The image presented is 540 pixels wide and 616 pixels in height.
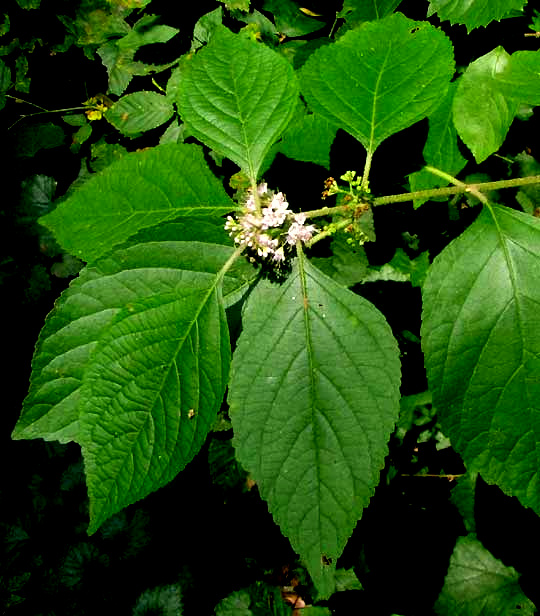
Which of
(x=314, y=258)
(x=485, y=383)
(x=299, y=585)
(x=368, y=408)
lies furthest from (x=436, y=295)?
(x=299, y=585)

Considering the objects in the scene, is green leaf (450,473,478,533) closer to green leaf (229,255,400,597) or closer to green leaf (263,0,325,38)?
green leaf (229,255,400,597)

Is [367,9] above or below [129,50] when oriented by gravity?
above

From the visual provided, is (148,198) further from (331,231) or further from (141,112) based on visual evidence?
(141,112)

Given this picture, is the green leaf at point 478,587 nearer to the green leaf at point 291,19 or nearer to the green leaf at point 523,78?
the green leaf at point 523,78

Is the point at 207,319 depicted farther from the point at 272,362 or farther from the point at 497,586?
the point at 497,586

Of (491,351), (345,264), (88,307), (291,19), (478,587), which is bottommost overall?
(478,587)

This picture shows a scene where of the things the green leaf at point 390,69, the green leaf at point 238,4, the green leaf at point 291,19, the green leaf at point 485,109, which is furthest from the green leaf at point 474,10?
the green leaf at point 238,4

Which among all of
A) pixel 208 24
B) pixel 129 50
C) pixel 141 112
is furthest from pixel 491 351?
pixel 129 50
